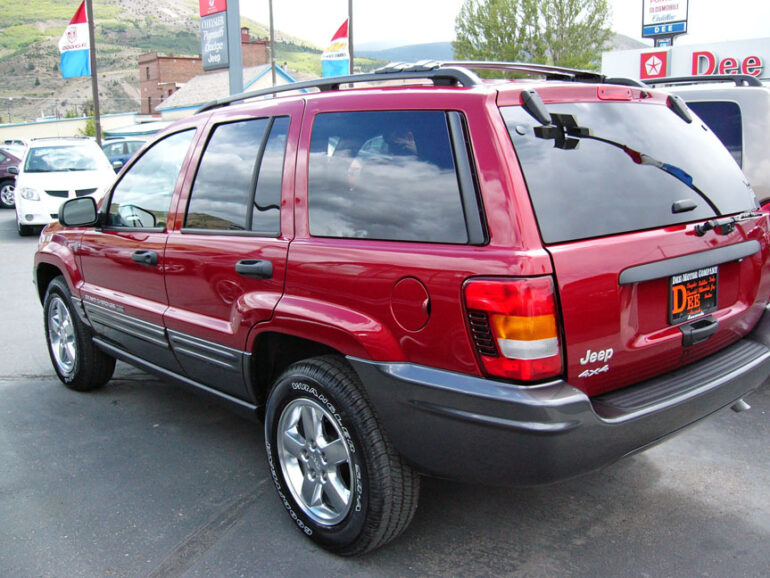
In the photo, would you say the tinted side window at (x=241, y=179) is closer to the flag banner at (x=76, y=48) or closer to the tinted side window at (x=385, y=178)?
the tinted side window at (x=385, y=178)

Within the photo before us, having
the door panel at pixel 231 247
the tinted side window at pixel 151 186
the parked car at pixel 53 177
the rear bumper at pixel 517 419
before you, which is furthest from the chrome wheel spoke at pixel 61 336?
the parked car at pixel 53 177

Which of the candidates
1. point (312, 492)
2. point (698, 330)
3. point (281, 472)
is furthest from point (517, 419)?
point (281, 472)

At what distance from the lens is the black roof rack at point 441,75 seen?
8.73 feet

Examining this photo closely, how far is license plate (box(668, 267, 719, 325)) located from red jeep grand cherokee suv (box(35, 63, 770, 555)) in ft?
0.04

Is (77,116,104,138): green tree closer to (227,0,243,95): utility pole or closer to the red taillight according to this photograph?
(227,0,243,95): utility pole

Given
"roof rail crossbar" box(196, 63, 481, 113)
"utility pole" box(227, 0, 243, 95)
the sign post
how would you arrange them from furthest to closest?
the sign post < "utility pole" box(227, 0, 243, 95) < "roof rail crossbar" box(196, 63, 481, 113)

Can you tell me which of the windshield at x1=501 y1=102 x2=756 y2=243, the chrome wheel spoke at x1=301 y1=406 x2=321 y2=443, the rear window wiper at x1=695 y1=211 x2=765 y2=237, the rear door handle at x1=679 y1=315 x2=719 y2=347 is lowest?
the chrome wheel spoke at x1=301 y1=406 x2=321 y2=443

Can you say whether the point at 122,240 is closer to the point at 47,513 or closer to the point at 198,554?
the point at 47,513

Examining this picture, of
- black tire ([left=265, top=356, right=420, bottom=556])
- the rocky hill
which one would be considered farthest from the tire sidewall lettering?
the rocky hill

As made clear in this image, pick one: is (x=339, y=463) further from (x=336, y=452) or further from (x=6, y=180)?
(x=6, y=180)

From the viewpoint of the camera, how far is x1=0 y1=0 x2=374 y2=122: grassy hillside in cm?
12012

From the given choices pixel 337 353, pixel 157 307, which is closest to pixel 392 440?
pixel 337 353

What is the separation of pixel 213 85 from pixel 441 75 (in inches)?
2602

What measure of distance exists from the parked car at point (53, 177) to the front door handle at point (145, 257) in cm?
944
